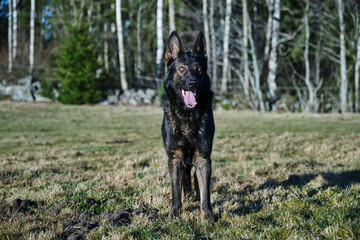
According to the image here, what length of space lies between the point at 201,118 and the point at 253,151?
13.2ft

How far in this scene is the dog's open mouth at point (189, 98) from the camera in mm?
3296

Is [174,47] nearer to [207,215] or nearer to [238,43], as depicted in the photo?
[207,215]

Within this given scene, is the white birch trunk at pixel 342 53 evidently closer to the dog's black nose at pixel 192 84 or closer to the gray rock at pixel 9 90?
the dog's black nose at pixel 192 84

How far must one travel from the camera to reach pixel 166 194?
12.1ft

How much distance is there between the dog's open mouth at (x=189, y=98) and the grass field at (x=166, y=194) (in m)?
1.15

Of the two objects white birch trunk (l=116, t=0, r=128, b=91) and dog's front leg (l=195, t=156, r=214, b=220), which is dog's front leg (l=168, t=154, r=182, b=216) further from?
white birch trunk (l=116, t=0, r=128, b=91)

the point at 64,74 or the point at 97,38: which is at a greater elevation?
the point at 97,38

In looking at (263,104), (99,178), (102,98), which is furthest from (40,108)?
(99,178)

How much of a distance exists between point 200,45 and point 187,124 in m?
1.12

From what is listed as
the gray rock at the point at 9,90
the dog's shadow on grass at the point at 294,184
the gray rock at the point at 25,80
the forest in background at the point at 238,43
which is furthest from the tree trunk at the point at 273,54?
the gray rock at the point at 9,90

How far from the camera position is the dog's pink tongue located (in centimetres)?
330

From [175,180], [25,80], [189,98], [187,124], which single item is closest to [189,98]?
[189,98]

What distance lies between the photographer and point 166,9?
29297 mm

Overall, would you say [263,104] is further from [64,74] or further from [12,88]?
[12,88]
